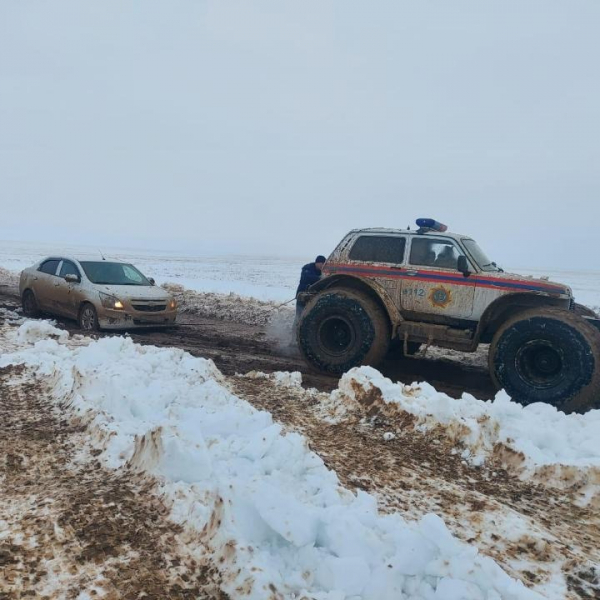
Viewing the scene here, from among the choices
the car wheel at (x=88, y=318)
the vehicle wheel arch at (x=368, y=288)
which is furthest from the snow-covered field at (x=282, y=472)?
the car wheel at (x=88, y=318)

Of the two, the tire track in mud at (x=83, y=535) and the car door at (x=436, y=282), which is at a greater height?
the car door at (x=436, y=282)

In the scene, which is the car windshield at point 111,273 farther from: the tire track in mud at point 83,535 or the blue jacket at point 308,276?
the tire track in mud at point 83,535

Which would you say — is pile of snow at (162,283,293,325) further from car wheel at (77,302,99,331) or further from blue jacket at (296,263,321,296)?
car wheel at (77,302,99,331)

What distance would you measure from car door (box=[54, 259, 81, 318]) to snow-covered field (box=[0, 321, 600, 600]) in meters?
4.02

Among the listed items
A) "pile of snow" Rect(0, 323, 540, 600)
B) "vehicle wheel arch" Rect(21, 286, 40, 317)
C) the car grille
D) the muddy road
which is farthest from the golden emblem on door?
"vehicle wheel arch" Rect(21, 286, 40, 317)

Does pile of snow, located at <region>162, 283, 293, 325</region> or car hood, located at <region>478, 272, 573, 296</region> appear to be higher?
car hood, located at <region>478, 272, 573, 296</region>

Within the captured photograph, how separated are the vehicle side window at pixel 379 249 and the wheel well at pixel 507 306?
1.43 m

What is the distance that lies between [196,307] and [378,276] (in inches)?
269

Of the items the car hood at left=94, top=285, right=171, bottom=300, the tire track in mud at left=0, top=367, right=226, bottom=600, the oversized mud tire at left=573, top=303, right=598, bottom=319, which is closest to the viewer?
the tire track in mud at left=0, top=367, right=226, bottom=600

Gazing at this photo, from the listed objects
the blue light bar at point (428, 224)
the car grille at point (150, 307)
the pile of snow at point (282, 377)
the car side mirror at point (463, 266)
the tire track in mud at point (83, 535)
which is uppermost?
the blue light bar at point (428, 224)

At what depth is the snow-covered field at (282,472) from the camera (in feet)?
7.67

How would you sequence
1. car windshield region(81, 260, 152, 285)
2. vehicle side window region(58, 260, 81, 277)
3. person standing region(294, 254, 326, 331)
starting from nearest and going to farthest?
person standing region(294, 254, 326, 331) < car windshield region(81, 260, 152, 285) < vehicle side window region(58, 260, 81, 277)

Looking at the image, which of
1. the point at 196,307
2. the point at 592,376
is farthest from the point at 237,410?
the point at 196,307

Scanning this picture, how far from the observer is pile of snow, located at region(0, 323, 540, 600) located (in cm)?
231
